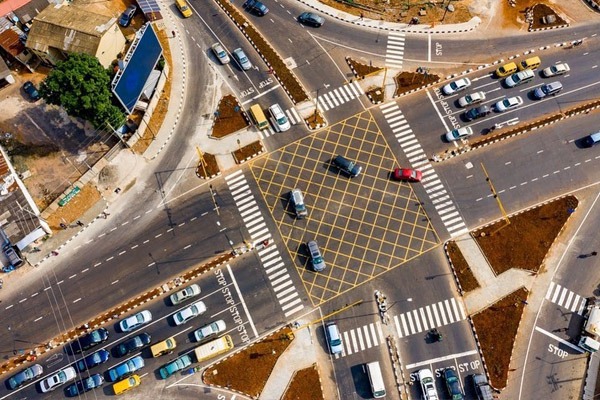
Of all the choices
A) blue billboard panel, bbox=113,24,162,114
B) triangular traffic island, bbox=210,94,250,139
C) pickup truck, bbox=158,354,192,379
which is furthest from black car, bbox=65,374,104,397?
blue billboard panel, bbox=113,24,162,114

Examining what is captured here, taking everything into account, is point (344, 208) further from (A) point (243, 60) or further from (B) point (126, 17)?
(B) point (126, 17)

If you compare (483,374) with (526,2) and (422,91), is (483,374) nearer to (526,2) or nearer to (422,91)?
(422,91)

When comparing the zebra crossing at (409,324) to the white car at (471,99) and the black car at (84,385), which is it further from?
the black car at (84,385)

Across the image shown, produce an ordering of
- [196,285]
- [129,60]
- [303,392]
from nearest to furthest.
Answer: [303,392], [196,285], [129,60]

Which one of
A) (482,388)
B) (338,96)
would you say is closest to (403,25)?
(338,96)

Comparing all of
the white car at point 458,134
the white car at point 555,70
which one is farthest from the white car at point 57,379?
the white car at point 555,70

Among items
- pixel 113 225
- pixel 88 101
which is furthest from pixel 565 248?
pixel 88 101

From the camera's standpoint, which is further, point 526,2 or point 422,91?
point 526,2
